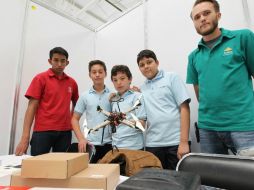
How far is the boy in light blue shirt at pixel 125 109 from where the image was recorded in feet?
4.41

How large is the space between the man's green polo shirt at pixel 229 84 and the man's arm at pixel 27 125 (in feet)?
4.35

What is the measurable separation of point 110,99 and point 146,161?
0.71 m

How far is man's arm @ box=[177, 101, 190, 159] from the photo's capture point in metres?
1.21

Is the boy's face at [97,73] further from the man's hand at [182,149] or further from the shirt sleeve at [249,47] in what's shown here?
the shirt sleeve at [249,47]

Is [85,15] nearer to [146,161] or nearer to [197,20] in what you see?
[197,20]

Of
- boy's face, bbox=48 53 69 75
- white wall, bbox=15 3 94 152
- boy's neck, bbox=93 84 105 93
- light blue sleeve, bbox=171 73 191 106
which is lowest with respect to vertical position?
light blue sleeve, bbox=171 73 191 106

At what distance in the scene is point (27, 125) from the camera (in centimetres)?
160

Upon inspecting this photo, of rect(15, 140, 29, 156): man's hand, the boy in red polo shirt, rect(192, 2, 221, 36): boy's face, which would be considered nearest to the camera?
rect(192, 2, 221, 36): boy's face

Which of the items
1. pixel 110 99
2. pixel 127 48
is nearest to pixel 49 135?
pixel 110 99

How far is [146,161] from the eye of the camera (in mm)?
980

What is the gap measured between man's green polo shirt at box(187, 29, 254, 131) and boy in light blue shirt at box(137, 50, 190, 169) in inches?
5.9

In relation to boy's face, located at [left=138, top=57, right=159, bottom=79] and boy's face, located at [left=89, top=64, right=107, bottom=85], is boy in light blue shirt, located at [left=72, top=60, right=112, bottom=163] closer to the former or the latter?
boy's face, located at [left=89, top=64, right=107, bottom=85]

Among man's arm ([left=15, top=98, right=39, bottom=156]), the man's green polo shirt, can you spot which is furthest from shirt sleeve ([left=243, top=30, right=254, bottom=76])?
man's arm ([left=15, top=98, right=39, bottom=156])

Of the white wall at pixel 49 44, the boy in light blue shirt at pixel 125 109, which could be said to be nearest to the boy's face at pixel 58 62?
the white wall at pixel 49 44
